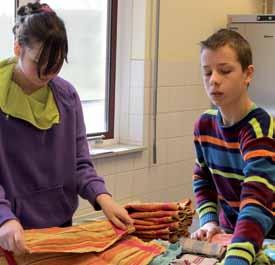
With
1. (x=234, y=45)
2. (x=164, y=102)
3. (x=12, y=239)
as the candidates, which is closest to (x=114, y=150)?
(x=164, y=102)

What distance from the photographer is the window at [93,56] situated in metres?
2.80

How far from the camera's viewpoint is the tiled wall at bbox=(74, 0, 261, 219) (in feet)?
9.75

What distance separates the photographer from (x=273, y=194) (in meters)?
Result: 1.30

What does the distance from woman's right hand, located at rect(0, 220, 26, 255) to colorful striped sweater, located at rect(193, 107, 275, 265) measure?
1.33 ft

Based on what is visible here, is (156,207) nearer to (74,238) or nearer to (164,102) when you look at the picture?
(74,238)

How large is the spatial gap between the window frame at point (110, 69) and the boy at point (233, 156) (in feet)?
4.99

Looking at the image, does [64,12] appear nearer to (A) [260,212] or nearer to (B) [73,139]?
(B) [73,139]

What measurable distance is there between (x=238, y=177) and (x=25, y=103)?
1.73 feet

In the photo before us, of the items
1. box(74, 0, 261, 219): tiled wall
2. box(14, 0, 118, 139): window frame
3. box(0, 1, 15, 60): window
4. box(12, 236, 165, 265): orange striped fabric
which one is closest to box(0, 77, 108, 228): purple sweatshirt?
box(12, 236, 165, 265): orange striped fabric

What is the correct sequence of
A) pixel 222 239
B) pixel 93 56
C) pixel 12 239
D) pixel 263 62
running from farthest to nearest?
pixel 263 62 → pixel 93 56 → pixel 222 239 → pixel 12 239

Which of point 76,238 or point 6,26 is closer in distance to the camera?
point 76,238

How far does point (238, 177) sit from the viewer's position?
4.57 feet

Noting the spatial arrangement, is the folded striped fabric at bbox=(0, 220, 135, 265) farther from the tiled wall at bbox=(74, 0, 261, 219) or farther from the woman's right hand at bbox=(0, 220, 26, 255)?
the tiled wall at bbox=(74, 0, 261, 219)

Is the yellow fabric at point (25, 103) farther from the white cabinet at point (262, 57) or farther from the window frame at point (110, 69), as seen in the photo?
the white cabinet at point (262, 57)
